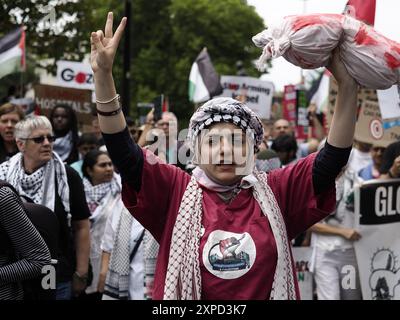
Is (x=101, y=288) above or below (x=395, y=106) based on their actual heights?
below

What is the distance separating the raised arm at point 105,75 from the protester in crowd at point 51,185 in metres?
2.46

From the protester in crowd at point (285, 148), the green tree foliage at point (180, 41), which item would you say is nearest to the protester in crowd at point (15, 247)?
the protester in crowd at point (285, 148)

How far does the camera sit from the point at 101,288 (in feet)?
22.5

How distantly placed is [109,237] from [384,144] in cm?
299

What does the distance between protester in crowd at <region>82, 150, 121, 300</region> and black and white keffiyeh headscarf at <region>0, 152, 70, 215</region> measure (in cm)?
123

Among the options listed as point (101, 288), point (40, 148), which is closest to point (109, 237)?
point (101, 288)

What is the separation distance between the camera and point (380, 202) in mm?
7262

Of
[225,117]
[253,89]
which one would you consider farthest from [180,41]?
[225,117]

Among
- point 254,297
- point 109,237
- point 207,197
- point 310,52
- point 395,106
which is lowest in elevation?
point 109,237

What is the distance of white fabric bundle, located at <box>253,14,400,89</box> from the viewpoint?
3.22 m

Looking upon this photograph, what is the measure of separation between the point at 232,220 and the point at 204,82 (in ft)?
27.1

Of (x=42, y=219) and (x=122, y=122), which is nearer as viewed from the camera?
(x=122, y=122)

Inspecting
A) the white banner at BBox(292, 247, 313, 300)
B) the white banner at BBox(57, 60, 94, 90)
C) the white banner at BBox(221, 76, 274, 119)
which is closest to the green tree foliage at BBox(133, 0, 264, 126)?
the white banner at BBox(221, 76, 274, 119)
